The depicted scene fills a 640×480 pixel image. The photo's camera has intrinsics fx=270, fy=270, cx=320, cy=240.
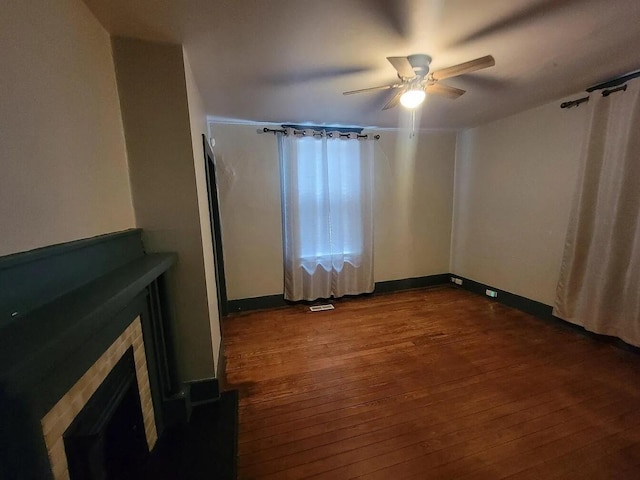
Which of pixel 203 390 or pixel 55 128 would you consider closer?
pixel 55 128

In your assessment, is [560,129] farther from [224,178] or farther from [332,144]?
[224,178]

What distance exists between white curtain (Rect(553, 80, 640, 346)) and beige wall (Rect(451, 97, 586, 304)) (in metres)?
0.19

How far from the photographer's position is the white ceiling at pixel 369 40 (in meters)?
1.25

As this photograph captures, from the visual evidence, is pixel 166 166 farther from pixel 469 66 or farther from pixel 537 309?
pixel 537 309

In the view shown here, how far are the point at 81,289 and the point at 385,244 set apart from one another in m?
3.41

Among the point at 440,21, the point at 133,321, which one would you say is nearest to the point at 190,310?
the point at 133,321

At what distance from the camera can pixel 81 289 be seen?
91 cm

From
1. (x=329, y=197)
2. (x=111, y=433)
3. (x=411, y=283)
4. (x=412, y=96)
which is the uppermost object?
(x=412, y=96)

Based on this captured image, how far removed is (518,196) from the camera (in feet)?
10.2

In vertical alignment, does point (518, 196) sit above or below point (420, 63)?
below

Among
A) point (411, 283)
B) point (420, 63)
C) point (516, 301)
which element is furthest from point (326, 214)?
point (516, 301)

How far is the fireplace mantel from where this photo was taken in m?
0.48

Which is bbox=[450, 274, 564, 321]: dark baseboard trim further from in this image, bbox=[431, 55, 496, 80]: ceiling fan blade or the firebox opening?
the firebox opening

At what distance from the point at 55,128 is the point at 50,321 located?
0.66 meters
